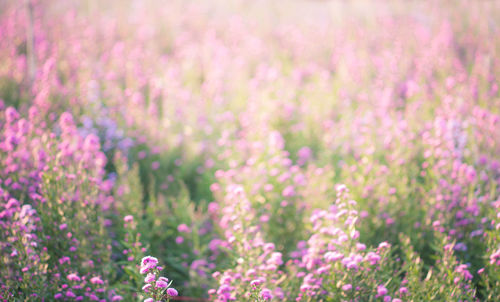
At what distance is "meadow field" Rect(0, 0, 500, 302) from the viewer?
242cm

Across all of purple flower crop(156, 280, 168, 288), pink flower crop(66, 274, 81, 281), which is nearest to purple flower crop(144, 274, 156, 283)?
purple flower crop(156, 280, 168, 288)

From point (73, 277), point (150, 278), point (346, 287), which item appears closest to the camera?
point (150, 278)

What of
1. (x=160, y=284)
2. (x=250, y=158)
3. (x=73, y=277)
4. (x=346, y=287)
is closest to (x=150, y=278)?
(x=160, y=284)

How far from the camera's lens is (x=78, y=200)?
271cm

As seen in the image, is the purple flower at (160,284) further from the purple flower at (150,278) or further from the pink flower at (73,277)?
the pink flower at (73,277)

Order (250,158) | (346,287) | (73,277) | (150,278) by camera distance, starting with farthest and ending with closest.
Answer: (250,158) → (73,277) → (346,287) → (150,278)

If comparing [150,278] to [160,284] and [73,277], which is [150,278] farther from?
[73,277]

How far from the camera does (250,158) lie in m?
4.20

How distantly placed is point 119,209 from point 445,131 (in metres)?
3.50

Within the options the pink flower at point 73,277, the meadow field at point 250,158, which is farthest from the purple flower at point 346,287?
the pink flower at point 73,277

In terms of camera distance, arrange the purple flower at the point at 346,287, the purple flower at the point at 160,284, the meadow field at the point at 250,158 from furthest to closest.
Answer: the meadow field at the point at 250,158 < the purple flower at the point at 346,287 < the purple flower at the point at 160,284

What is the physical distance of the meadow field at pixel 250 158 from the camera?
2.42 meters

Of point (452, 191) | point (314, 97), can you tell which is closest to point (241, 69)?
point (314, 97)

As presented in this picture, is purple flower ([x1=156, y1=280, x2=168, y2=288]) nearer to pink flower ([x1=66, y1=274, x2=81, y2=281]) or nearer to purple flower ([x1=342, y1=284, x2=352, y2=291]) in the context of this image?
pink flower ([x1=66, y1=274, x2=81, y2=281])
